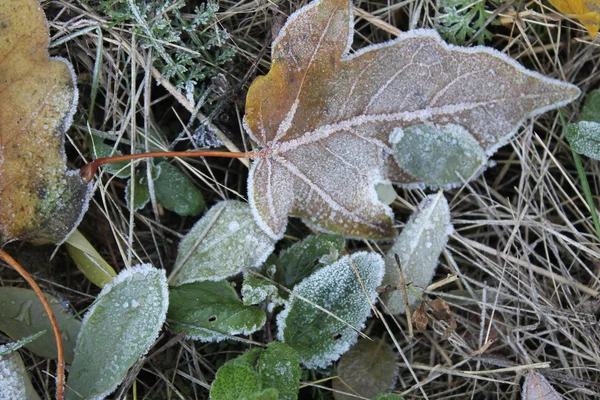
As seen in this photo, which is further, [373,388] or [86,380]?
[373,388]

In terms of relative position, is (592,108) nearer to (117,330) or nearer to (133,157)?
(133,157)

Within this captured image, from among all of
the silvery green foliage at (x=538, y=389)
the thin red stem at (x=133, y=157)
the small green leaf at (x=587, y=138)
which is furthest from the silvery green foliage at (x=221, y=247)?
the small green leaf at (x=587, y=138)

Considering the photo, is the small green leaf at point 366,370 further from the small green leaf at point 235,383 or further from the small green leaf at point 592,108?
the small green leaf at point 592,108

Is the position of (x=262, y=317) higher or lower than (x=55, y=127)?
lower

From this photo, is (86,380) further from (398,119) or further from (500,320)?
(500,320)

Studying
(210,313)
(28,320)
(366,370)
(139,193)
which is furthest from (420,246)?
(28,320)

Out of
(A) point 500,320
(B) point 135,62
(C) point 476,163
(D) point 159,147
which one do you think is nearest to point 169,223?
(D) point 159,147

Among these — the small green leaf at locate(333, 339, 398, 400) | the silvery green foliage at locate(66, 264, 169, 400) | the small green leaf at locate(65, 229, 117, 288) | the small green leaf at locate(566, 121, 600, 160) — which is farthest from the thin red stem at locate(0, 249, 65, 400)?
the small green leaf at locate(566, 121, 600, 160)

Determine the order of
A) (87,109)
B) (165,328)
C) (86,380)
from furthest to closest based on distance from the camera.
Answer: (87,109) → (165,328) → (86,380)
